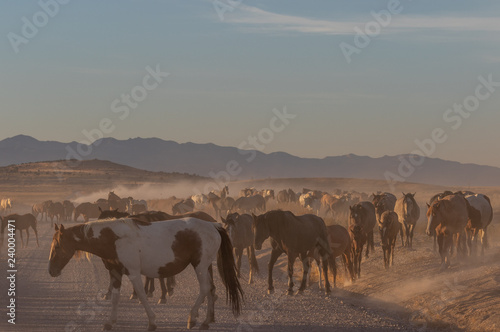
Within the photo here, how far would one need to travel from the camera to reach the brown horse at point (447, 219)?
21.5m

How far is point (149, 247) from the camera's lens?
13.2 metres

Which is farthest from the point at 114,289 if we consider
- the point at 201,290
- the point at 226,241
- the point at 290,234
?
the point at 290,234

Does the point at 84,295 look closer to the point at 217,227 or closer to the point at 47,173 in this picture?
the point at 217,227

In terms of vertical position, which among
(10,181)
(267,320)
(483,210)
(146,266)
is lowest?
(267,320)

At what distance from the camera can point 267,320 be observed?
14570 millimetres

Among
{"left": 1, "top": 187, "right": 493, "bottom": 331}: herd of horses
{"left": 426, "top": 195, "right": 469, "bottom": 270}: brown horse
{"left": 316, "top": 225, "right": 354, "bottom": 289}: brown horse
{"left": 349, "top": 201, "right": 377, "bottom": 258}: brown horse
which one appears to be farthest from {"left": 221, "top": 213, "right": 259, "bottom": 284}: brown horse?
{"left": 426, "top": 195, "right": 469, "bottom": 270}: brown horse

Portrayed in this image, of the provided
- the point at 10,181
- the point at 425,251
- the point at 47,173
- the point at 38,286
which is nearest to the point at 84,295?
the point at 38,286

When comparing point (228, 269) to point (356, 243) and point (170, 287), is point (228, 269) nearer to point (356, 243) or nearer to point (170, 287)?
point (170, 287)

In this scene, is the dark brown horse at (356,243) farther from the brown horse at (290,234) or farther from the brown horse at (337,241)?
the brown horse at (290,234)

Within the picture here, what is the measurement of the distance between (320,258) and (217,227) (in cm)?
684

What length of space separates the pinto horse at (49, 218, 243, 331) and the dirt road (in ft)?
2.69

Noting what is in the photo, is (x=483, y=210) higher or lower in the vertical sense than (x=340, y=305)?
higher

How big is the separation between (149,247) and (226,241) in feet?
5.35

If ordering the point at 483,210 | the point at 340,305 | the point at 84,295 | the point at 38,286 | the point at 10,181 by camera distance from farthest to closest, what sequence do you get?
1. the point at 10,181
2. the point at 483,210
3. the point at 38,286
4. the point at 84,295
5. the point at 340,305
